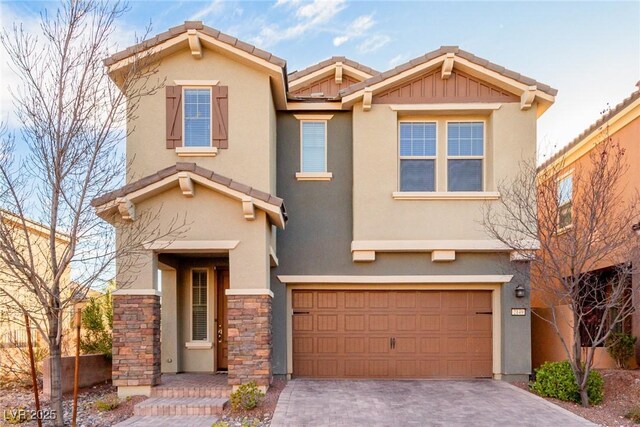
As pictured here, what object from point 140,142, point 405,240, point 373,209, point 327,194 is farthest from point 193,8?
point 405,240

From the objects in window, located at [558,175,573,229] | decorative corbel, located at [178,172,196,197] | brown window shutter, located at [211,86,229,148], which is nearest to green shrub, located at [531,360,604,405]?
window, located at [558,175,573,229]

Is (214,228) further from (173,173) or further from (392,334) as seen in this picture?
(392,334)

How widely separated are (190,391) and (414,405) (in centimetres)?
414

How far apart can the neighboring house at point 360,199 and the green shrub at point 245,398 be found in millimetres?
2503

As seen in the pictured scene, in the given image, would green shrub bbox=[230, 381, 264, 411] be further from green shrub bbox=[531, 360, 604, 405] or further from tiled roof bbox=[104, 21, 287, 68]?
tiled roof bbox=[104, 21, 287, 68]

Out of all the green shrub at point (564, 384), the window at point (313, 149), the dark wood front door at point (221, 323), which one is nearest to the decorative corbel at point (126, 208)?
the dark wood front door at point (221, 323)

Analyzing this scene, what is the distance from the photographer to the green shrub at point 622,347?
36.6 ft

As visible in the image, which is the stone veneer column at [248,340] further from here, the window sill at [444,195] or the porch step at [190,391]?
the window sill at [444,195]

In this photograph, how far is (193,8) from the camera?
1128 centimetres

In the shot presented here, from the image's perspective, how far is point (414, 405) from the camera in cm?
891

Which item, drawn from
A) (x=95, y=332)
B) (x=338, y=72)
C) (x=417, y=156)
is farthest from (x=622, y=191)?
(x=95, y=332)

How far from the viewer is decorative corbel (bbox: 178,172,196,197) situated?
904 cm

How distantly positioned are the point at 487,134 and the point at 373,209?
319cm

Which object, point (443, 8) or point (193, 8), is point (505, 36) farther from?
point (193, 8)
